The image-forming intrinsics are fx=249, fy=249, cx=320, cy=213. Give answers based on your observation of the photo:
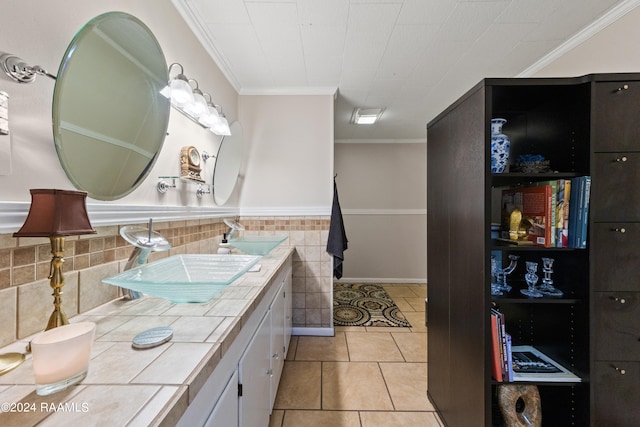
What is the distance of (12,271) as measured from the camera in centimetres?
65

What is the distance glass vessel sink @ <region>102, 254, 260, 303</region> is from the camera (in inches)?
30.4

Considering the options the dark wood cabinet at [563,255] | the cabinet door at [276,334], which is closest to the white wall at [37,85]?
the cabinet door at [276,334]

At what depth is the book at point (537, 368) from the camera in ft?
3.63

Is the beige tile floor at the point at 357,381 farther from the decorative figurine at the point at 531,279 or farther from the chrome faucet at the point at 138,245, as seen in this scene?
the chrome faucet at the point at 138,245

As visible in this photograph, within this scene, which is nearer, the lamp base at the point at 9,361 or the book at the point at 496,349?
the lamp base at the point at 9,361

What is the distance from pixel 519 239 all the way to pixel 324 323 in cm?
191

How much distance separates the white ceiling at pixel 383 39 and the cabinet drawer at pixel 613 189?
108 cm

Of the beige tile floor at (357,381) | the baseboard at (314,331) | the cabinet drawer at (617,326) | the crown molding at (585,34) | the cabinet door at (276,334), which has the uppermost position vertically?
the crown molding at (585,34)

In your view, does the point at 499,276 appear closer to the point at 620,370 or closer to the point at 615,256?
the point at 615,256

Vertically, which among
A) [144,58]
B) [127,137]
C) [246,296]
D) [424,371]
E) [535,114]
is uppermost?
[144,58]

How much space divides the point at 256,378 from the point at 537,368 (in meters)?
1.30

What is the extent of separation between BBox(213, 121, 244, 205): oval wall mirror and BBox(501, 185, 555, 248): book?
1970 millimetres

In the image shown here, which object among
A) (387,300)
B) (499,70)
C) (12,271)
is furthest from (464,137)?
(387,300)

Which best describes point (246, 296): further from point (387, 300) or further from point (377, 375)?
point (387, 300)
